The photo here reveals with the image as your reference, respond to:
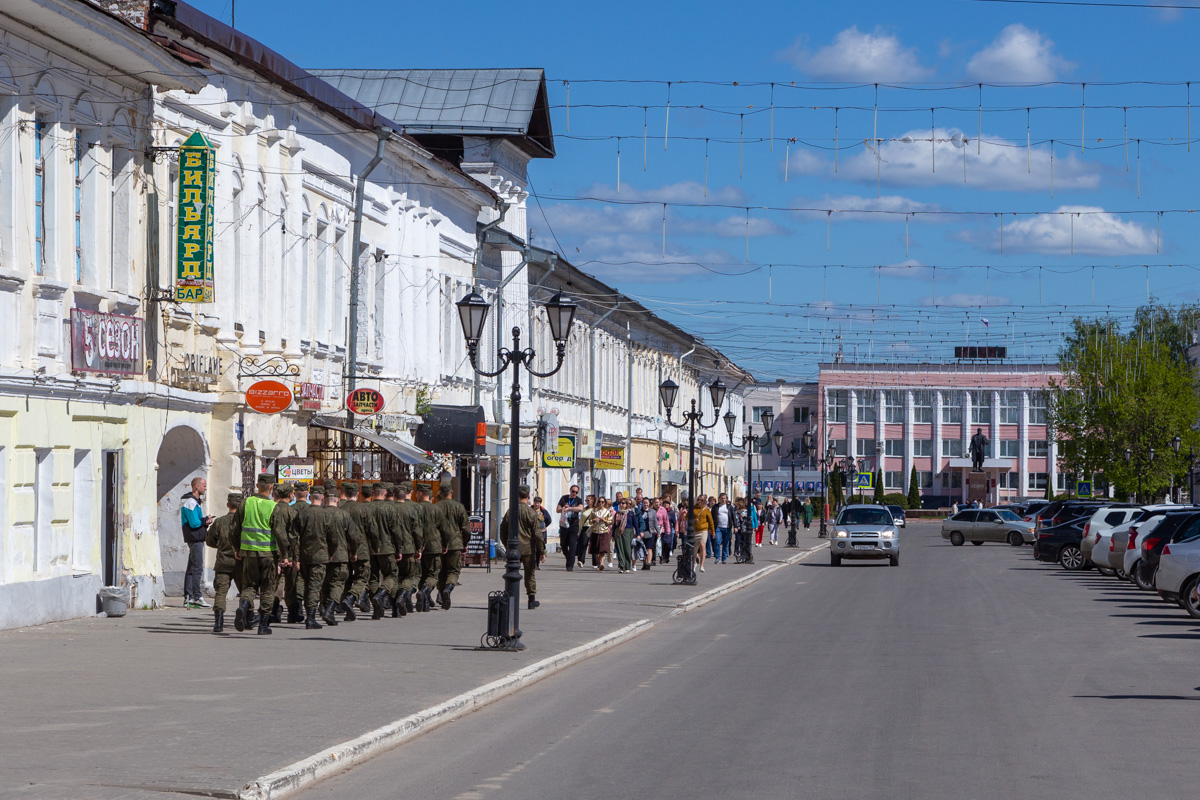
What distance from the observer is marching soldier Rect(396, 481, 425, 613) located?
21344 mm

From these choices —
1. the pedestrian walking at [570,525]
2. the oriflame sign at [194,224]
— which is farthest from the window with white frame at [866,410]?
the oriflame sign at [194,224]

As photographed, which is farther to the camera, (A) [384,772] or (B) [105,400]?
(B) [105,400]

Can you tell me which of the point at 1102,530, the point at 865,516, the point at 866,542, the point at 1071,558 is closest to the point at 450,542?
the point at 1102,530

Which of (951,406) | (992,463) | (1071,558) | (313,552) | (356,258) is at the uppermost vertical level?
(951,406)

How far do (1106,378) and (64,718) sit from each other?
7557cm

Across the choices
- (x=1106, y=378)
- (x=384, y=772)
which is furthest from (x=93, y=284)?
(x=1106, y=378)

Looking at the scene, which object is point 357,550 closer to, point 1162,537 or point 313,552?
point 313,552

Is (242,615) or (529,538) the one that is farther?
(529,538)

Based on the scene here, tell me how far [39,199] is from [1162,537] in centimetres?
1769

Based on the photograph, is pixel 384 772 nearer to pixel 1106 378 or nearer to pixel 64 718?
pixel 64 718

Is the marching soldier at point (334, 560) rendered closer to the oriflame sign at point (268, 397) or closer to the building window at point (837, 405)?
the oriflame sign at point (268, 397)

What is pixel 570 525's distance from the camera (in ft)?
124

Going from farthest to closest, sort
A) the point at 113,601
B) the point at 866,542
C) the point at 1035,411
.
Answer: the point at 1035,411 → the point at 866,542 → the point at 113,601

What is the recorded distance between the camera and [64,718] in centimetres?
1115
